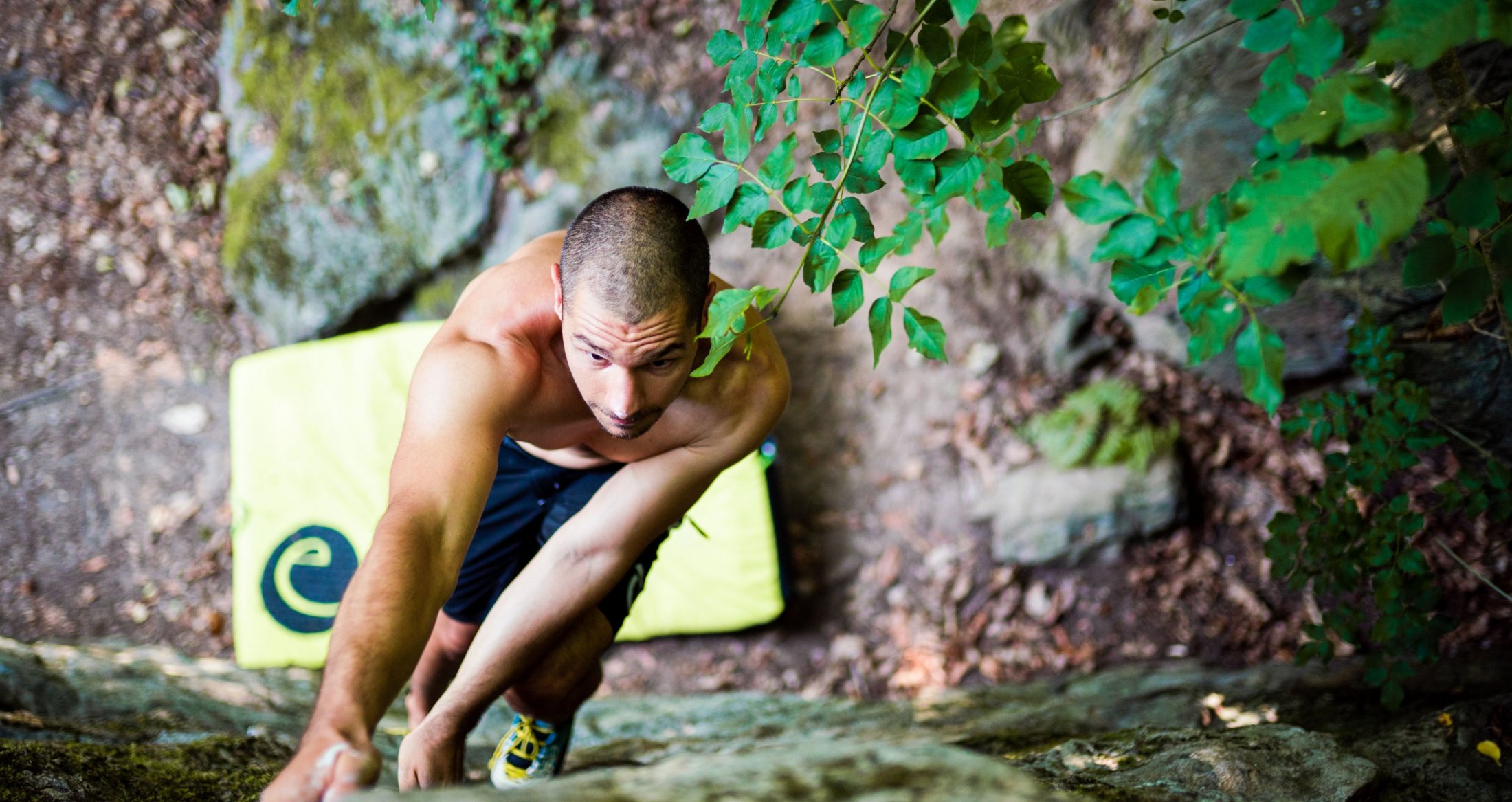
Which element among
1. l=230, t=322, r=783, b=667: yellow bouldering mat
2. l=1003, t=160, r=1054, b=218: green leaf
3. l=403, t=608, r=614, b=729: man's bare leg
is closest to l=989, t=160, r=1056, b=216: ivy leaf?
l=1003, t=160, r=1054, b=218: green leaf

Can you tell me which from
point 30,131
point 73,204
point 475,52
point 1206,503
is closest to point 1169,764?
point 1206,503

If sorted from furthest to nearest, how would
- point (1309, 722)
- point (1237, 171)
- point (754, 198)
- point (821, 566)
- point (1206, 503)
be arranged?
point (821, 566) < point (1206, 503) < point (1237, 171) < point (1309, 722) < point (754, 198)

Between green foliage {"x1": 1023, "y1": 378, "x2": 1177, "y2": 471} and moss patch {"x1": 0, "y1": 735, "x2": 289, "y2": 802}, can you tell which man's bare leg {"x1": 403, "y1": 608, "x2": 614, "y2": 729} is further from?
green foliage {"x1": 1023, "y1": 378, "x2": 1177, "y2": 471}

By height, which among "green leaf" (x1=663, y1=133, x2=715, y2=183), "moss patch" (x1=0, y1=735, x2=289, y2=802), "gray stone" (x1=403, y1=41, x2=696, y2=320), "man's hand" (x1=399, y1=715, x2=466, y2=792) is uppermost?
"gray stone" (x1=403, y1=41, x2=696, y2=320)

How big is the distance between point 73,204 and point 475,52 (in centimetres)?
225

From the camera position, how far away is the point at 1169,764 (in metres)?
1.98

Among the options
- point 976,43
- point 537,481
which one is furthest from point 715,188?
point 537,481

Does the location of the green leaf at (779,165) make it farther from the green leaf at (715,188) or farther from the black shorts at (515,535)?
the black shorts at (515,535)

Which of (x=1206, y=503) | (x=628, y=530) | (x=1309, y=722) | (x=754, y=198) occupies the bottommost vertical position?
(x=1309, y=722)

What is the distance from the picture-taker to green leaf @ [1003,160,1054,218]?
1.64 meters

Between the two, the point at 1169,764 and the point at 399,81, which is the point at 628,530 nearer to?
the point at 1169,764

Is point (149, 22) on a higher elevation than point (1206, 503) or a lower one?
higher

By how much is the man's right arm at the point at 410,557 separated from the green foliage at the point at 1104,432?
8.94 ft

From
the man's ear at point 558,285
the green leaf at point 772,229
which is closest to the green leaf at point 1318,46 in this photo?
the green leaf at point 772,229
